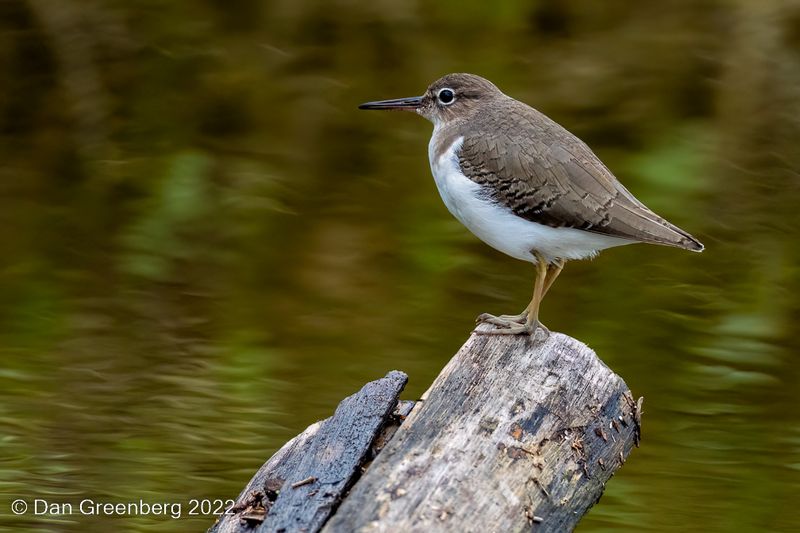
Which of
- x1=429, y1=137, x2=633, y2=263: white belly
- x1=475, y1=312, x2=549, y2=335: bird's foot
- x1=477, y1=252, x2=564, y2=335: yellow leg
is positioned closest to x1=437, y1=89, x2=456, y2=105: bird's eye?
x1=429, y1=137, x2=633, y2=263: white belly

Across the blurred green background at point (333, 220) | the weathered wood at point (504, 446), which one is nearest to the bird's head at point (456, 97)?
the weathered wood at point (504, 446)

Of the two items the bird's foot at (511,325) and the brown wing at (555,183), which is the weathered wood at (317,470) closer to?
the bird's foot at (511,325)

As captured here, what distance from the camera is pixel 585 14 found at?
12.2 meters

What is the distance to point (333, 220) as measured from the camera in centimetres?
1149

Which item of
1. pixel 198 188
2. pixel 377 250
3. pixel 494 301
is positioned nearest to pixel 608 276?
pixel 494 301

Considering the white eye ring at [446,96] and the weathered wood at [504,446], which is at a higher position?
the white eye ring at [446,96]

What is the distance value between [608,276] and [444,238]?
5.17 feet

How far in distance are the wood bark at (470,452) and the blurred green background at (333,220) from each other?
114 inches

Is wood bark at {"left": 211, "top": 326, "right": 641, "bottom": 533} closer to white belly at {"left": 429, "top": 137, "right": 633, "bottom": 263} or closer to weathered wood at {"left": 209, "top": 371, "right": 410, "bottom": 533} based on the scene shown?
weathered wood at {"left": 209, "top": 371, "right": 410, "bottom": 533}

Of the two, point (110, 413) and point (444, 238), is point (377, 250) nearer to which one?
point (444, 238)

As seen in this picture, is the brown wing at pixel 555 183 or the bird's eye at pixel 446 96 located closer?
the brown wing at pixel 555 183

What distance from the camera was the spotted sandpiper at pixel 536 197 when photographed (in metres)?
6.20

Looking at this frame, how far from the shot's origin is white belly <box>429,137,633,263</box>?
20.8 ft

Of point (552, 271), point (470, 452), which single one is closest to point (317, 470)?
point (470, 452)
